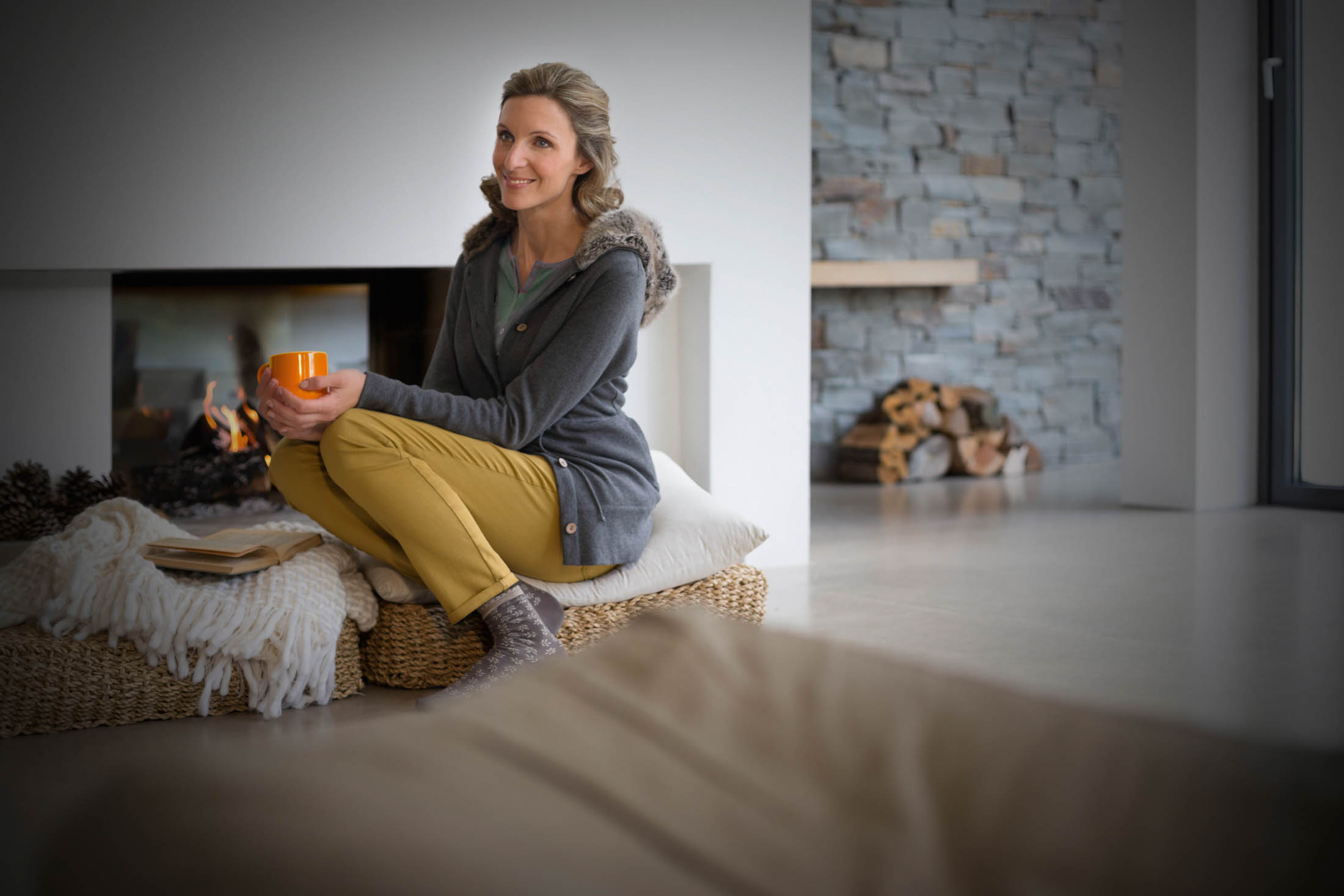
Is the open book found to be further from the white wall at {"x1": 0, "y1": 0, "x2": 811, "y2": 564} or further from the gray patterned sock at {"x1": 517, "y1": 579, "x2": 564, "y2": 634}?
the white wall at {"x1": 0, "y1": 0, "x2": 811, "y2": 564}

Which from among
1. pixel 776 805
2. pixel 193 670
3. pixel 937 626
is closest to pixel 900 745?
pixel 776 805

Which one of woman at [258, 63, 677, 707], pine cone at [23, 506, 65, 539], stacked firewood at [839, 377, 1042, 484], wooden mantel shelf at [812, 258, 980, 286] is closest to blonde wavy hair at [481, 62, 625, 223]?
woman at [258, 63, 677, 707]

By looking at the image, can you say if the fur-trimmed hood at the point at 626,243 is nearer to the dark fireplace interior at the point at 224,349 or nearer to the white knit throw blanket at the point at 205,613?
the white knit throw blanket at the point at 205,613

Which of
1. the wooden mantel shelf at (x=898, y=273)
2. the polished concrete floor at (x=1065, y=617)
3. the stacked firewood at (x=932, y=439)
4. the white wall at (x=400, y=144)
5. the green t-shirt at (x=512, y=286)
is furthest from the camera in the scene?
the stacked firewood at (x=932, y=439)

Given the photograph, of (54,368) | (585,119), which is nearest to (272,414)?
(585,119)

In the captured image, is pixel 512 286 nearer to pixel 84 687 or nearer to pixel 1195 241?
pixel 84 687

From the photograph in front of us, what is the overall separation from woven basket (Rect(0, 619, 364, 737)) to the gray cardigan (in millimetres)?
511

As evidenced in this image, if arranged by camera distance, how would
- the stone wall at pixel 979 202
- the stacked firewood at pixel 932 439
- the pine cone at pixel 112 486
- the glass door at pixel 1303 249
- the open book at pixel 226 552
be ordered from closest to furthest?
1. the open book at pixel 226 552
2. the pine cone at pixel 112 486
3. the glass door at pixel 1303 249
4. the stacked firewood at pixel 932 439
5. the stone wall at pixel 979 202

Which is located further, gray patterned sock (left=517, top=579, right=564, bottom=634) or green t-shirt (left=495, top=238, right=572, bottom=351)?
green t-shirt (left=495, top=238, right=572, bottom=351)

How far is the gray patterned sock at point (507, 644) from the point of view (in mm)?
1679

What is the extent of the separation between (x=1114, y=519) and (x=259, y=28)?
323 cm

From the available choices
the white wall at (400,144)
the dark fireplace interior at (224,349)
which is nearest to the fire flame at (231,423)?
the dark fireplace interior at (224,349)

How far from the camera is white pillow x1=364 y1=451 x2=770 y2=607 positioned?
1.91 m

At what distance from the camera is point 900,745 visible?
17.5 inches
